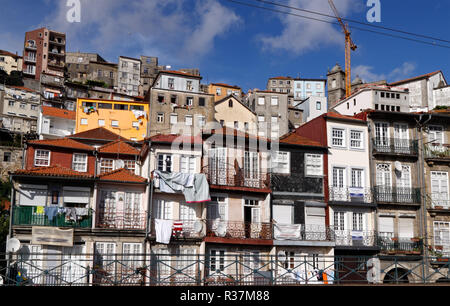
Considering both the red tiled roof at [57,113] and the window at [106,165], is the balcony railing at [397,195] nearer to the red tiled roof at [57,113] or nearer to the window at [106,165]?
the window at [106,165]

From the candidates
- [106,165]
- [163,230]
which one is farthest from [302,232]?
[106,165]

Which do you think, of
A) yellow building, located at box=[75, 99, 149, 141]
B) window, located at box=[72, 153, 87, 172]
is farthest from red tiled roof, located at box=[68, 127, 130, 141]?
window, located at box=[72, 153, 87, 172]

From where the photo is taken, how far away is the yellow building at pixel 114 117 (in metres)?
60.8

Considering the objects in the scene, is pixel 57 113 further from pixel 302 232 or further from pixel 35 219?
pixel 302 232

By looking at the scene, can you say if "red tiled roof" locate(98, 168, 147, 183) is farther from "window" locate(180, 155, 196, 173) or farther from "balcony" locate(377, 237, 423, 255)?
"balcony" locate(377, 237, 423, 255)

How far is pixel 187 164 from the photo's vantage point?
3319 centimetres

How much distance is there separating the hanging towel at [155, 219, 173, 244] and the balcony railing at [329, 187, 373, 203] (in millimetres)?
12734

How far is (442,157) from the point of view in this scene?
39.2 m

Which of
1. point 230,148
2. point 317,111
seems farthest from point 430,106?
point 230,148

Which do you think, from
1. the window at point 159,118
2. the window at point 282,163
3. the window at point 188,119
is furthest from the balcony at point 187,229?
the window at point 188,119

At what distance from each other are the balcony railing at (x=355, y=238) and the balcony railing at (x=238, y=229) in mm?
5739

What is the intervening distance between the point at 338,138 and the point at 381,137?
3.81 m

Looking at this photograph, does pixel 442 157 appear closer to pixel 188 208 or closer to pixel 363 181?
pixel 363 181

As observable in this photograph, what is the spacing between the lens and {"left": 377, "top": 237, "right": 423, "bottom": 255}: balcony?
36.2 meters
